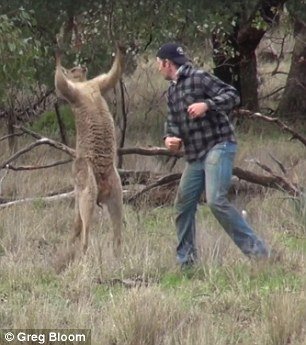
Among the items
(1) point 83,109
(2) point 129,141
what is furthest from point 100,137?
(2) point 129,141

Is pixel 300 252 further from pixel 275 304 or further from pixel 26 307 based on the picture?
pixel 26 307

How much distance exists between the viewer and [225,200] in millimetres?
8422

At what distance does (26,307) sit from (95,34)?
8.58 metres

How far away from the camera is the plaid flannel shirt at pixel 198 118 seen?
27.6ft

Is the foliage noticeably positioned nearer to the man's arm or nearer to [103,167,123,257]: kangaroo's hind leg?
[103,167,123,257]: kangaroo's hind leg

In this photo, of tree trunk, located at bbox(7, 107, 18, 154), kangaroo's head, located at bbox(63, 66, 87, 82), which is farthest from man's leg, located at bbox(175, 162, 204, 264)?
tree trunk, located at bbox(7, 107, 18, 154)

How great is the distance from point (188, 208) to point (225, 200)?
0.40 metres

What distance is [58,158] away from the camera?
51.0 feet

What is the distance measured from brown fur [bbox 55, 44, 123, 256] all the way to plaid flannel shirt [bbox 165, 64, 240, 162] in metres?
0.92

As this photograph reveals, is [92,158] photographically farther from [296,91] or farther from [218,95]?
[296,91]

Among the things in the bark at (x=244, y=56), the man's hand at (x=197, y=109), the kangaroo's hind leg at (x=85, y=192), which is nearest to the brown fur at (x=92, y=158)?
the kangaroo's hind leg at (x=85, y=192)

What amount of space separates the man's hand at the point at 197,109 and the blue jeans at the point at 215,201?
0.42 metres

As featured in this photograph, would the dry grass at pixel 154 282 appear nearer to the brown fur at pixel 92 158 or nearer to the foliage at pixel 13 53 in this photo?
the brown fur at pixel 92 158
